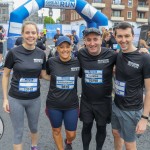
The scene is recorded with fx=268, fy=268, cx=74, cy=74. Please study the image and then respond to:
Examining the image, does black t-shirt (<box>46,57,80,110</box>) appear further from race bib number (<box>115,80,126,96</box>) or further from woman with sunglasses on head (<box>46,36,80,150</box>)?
race bib number (<box>115,80,126,96</box>)

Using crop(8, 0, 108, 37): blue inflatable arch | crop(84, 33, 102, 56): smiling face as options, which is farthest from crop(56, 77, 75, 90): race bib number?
crop(8, 0, 108, 37): blue inflatable arch

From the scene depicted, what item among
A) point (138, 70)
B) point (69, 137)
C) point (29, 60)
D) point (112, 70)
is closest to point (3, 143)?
point (69, 137)

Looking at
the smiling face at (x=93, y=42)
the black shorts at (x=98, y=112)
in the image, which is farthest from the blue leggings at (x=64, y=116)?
the smiling face at (x=93, y=42)

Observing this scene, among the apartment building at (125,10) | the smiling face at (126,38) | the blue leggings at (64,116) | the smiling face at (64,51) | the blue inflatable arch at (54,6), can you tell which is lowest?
the blue leggings at (64,116)

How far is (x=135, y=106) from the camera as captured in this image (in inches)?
123

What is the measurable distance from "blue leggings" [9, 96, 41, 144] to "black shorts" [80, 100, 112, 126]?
0.65 metres

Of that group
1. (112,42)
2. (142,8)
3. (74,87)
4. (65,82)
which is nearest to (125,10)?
(142,8)

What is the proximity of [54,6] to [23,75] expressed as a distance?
391 inches

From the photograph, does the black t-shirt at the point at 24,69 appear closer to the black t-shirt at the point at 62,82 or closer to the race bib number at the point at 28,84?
the race bib number at the point at 28,84

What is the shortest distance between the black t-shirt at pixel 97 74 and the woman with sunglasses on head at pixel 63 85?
127mm

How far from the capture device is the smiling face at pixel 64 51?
3.48 metres

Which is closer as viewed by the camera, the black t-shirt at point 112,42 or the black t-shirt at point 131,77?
the black t-shirt at point 131,77

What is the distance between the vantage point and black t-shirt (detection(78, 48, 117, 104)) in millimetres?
3477

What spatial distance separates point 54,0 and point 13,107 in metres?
9.92
